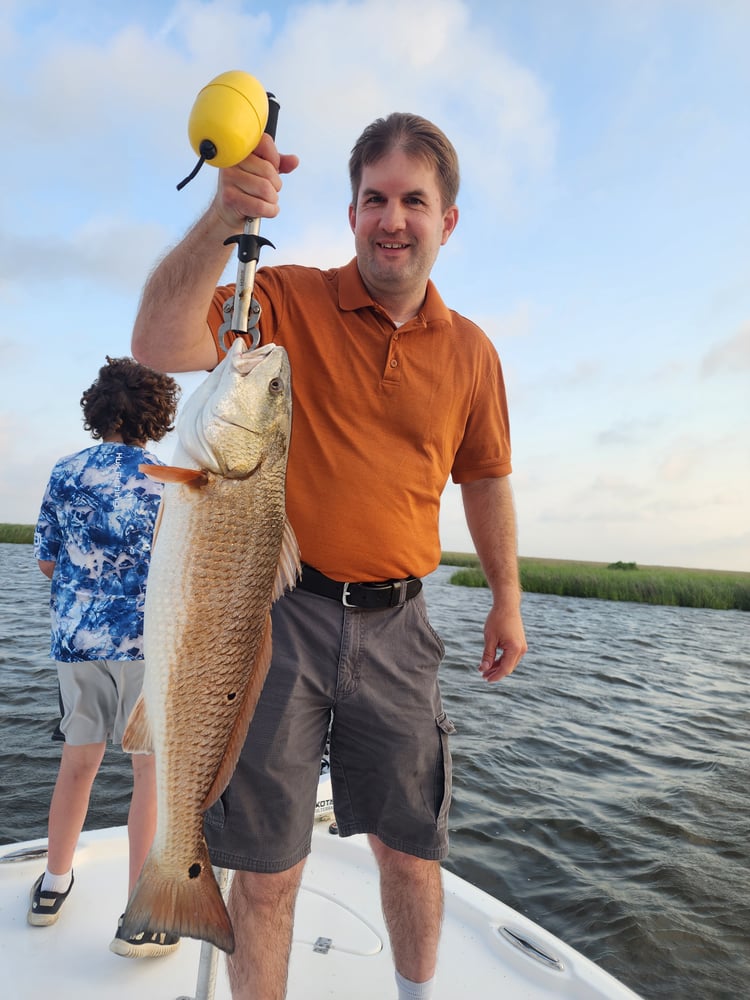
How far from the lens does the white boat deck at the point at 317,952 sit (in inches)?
119

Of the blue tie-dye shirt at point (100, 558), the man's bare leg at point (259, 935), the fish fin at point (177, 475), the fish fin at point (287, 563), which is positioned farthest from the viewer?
the blue tie-dye shirt at point (100, 558)

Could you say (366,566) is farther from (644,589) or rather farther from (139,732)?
(644,589)

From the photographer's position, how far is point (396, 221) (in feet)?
8.64

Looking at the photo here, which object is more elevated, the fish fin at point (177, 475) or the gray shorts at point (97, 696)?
the fish fin at point (177, 475)

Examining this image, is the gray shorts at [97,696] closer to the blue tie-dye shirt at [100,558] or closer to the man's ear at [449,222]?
the blue tie-dye shirt at [100,558]

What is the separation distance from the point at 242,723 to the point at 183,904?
50cm

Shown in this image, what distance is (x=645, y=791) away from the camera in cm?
794

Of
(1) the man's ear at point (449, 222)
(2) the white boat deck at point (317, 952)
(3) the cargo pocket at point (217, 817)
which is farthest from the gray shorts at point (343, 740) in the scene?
(1) the man's ear at point (449, 222)

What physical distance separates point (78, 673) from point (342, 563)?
1675 millimetres

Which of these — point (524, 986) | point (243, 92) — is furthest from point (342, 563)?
point (524, 986)

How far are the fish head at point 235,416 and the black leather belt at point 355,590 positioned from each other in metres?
0.61

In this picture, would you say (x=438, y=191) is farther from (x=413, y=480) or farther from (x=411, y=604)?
(x=411, y=604)

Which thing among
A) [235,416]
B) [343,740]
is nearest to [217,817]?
[343,740]

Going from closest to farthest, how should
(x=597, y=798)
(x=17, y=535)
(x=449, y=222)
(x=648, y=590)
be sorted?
(x=449, y=222)
(x=597, y=798)
(x=648, y=590)
(x=17, y=535)
